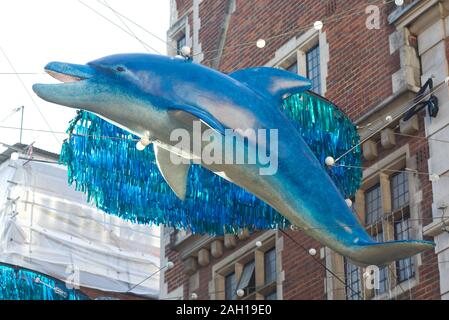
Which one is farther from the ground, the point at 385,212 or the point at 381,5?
the point at 381,5

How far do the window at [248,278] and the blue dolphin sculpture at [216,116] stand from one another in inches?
396

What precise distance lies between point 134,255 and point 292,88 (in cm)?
2310

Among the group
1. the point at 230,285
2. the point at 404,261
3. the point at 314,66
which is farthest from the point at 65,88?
the point at 230,285

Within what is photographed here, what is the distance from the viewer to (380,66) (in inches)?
929

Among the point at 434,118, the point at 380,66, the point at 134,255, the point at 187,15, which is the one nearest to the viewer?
the point at 434,118

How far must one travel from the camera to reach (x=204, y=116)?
1524 cm

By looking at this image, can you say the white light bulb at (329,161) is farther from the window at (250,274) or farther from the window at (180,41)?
the window at (180,41)

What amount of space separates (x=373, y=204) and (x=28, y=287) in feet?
19.1

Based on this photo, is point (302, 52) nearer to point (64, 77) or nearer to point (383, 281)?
point (383, 281)

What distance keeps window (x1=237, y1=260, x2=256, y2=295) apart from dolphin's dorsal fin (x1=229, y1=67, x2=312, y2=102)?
9.69 metres

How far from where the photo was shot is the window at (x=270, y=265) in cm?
2542

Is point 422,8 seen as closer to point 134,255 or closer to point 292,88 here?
point 292,88
